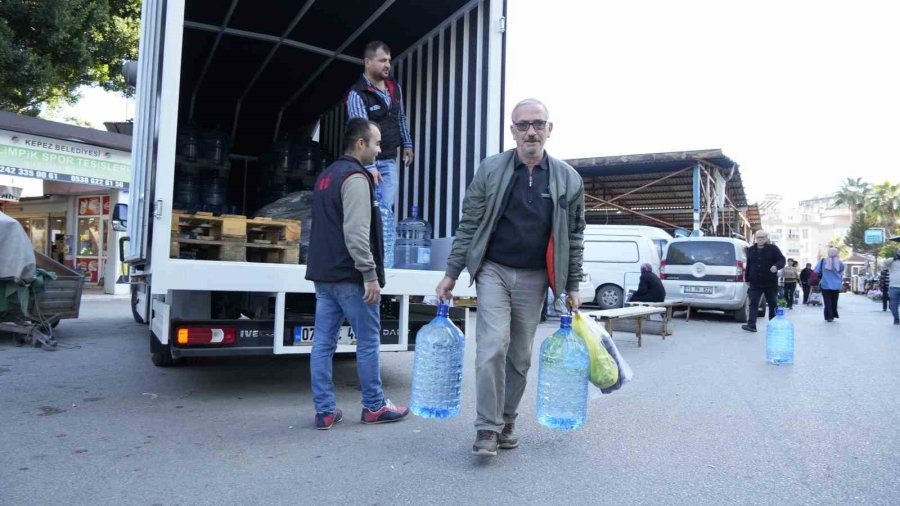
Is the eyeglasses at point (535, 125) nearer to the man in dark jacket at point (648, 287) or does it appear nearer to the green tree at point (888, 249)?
the man in dark jacket at point (648, 287)

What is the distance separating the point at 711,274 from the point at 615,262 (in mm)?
2356

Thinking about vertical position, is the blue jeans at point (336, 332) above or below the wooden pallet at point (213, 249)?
below

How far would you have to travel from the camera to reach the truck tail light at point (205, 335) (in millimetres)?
4383

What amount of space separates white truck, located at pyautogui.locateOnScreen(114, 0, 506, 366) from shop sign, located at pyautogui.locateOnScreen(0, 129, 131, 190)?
9.01m

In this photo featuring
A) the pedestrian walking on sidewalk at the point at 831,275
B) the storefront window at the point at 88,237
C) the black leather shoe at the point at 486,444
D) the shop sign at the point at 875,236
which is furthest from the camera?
the shop sign at the point at 875,236

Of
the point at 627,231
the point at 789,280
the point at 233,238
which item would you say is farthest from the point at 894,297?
the point at 233,238

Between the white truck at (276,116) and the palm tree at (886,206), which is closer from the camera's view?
the white truck at (276,116)

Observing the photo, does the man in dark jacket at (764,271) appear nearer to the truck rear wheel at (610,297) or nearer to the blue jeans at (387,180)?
the truck rear wheel at (610,297)

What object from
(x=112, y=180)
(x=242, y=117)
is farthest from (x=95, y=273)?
(x=242, y=117)

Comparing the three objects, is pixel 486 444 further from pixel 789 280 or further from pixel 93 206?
pixel 93 206

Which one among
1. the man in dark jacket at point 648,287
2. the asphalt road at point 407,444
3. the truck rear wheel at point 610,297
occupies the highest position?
the man in dark jacket at point 648,287

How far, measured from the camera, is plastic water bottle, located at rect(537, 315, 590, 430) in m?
3.52

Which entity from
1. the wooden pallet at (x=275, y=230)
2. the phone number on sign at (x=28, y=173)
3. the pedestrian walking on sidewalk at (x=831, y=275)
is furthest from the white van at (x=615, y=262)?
the phone number on sign at (x=28, y=173)

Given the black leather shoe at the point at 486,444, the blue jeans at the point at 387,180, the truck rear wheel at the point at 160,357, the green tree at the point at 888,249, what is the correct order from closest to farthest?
the black leather shoe at the point at 486,444 < the blue jeans at the point at 387,180 < the truck rear wheel at the point at 160,357 < the green tree at the point at 888,249
